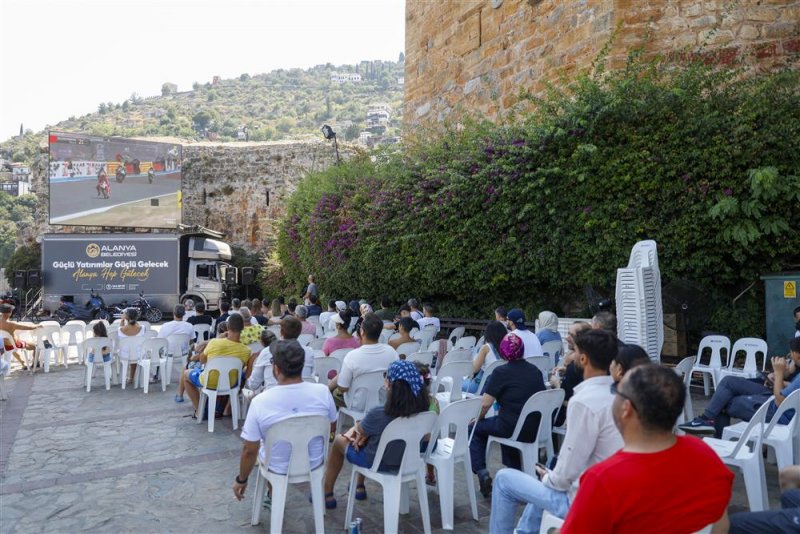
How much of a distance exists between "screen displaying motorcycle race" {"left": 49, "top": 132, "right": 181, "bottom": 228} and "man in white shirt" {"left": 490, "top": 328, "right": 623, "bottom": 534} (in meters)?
24.2

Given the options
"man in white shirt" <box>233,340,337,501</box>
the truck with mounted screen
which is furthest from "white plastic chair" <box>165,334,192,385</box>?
the truck with mounted screen

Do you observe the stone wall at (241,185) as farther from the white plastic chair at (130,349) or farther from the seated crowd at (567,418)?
Result: the seated crowd at (567,418)

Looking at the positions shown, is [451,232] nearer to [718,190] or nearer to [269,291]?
[718,190]

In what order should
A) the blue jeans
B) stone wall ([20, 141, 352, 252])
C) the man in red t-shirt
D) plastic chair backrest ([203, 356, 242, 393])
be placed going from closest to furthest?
the man in red t-shirt
the blue jeans
plastic chair backrest ([203, 356, 242, 393])
stone wall ([20, 141, 352, 252])

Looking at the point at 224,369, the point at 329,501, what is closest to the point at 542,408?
the point at 329,501

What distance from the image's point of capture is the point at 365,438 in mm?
3479

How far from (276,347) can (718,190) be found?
20.8 feet

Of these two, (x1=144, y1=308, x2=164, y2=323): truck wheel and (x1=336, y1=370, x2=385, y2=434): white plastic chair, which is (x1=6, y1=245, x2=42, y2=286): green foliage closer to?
(x1=144, y1=308, x2=164, y2=323): truck wheel

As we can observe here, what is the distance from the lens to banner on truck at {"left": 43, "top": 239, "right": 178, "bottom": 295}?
20.6 m

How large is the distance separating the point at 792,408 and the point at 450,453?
225 centimetres

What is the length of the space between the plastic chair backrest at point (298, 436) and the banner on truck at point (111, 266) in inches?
744

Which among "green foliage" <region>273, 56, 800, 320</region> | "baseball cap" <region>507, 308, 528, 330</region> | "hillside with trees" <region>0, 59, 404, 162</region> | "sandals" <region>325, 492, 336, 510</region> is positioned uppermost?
"hillside with trees" <region>0, 59, 404, 162</region>

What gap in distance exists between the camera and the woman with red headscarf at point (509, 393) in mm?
3977

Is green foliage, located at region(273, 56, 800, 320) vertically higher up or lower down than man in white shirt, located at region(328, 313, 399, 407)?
higher up
